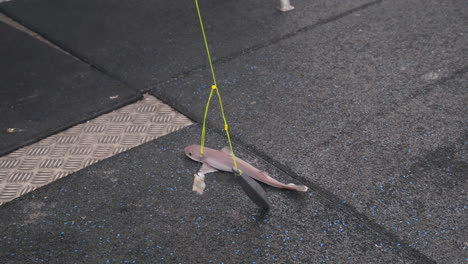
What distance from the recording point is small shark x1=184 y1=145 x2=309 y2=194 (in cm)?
266

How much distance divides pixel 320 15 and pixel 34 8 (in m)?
2.95

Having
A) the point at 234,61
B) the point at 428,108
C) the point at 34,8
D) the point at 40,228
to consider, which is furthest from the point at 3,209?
the point at 34,8

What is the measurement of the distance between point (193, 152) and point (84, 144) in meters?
0.74

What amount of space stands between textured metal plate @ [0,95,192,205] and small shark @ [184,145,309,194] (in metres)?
0.41

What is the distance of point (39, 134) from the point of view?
333 cm

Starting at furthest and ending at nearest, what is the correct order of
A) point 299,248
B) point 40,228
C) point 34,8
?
point 34,8
point 40,228
point 299,248

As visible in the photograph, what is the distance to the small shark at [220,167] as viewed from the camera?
2658 millimetres

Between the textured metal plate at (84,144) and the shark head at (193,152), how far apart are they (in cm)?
33

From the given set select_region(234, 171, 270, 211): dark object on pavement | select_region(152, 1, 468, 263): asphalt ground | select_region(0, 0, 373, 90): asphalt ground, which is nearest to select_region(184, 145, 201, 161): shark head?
select_region(152, 1, 468, 263): asphalt ground

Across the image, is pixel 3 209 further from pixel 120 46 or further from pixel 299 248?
pixel 120 46

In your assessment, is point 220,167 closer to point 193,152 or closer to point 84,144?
point 193,152

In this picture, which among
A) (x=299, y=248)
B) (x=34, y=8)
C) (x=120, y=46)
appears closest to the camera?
(x=299, y=248)

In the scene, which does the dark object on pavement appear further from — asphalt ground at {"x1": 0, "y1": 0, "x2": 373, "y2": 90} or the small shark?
asphalt ground at {"x1": 0, "y1": 0, "x2": 373, "y2": 90}

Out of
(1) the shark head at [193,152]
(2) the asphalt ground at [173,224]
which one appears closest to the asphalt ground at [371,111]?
(2) the asphalt ground at [173,224]
